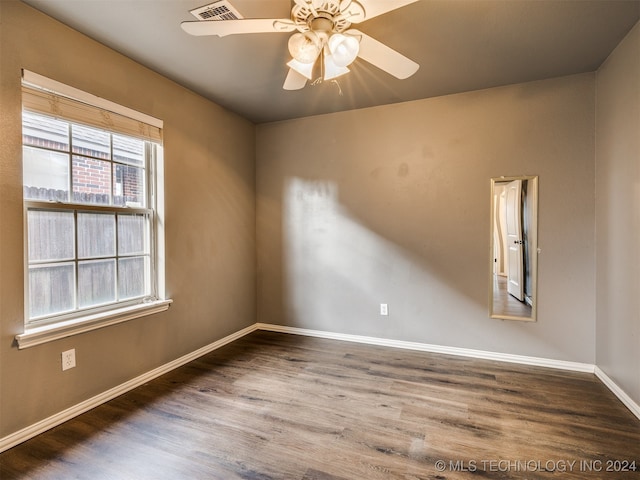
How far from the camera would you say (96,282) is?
2299mm

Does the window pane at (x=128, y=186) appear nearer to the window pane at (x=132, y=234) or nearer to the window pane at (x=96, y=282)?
the window pane at (x=132, y=234)

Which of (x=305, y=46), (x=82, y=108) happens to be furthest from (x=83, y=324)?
(x=305, y=46)

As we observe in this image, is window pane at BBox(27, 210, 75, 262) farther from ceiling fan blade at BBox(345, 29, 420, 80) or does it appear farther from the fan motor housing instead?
ceiling fan blade at BBox(345, 29, 420, 80)

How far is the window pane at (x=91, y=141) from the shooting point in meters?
2.14

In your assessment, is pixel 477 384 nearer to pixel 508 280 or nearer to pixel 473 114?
pixel 508 280

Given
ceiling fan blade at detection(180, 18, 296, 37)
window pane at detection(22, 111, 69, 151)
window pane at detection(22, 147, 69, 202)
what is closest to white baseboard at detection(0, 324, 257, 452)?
window pane at detection(22, 147, 69, 202)

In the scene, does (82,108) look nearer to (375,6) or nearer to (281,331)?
(375,6)

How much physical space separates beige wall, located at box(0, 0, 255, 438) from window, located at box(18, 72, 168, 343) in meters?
0.11

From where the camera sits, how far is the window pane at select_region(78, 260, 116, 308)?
7.22 feet

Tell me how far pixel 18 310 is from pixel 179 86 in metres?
2.11

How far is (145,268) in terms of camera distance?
8.80ft

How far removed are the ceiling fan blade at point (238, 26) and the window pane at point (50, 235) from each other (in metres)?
1.45

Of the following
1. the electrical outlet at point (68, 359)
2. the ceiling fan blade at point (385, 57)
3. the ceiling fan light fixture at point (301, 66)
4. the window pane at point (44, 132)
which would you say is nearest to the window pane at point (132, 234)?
the window pane at point (44, 132)

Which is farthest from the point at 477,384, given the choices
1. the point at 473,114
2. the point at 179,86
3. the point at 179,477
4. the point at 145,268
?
the point at 179,86
